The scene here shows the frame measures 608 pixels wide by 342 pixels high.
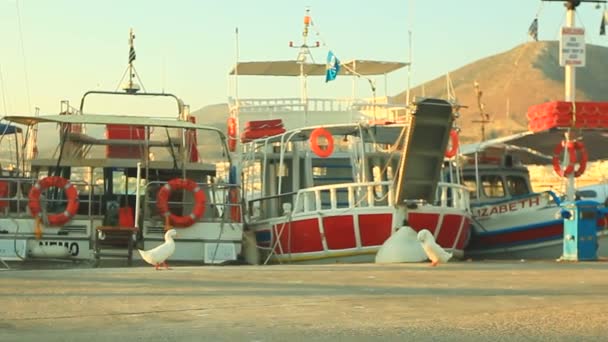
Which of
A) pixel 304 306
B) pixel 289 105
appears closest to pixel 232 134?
pixel 289 105

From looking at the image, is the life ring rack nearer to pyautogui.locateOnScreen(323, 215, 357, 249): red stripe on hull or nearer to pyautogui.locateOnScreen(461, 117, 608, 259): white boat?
pyautogui.locateOnScreen(461, 117, 608, 259): white boat

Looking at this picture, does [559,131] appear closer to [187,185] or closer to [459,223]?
[459,223]

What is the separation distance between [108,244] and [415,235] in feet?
17.9

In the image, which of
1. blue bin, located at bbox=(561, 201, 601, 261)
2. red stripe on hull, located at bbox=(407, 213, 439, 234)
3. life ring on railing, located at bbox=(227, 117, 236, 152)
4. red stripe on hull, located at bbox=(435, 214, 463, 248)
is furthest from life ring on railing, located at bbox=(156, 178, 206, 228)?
blue bin, located at bbox=(561, 201, 601, 261)

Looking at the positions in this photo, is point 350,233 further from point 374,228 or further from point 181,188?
point 181,188

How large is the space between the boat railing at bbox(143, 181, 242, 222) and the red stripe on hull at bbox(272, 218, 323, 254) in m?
0.99

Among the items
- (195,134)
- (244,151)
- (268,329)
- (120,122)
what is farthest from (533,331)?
(244,151)

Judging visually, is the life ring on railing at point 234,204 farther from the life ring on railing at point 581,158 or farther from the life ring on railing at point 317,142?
the life ring on railing at point 581,158

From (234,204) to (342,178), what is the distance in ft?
11.7

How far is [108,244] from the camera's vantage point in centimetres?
1809

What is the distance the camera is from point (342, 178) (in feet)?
71.7

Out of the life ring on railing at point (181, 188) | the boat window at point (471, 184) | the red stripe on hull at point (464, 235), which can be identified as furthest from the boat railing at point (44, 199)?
the boat window at point (471, 184)

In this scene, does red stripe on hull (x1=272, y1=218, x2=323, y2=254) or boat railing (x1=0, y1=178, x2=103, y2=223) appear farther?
red stripe on hull (x1=272, y1=218, x2=323, y2=254)

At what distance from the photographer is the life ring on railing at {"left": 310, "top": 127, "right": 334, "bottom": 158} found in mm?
19578
